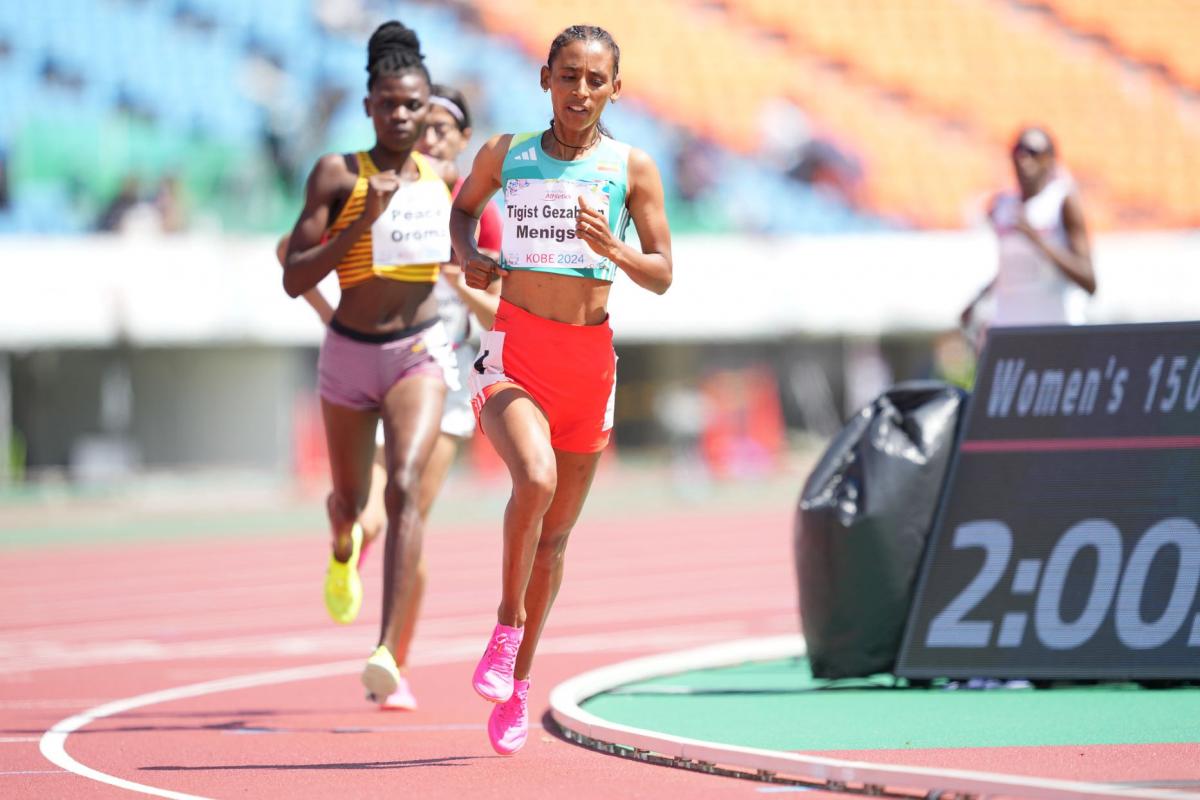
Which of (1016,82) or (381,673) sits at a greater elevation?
(1016,82)

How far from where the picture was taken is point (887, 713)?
642 cm

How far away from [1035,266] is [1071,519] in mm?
1972

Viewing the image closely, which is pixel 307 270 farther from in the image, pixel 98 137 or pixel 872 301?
pixel 872 301

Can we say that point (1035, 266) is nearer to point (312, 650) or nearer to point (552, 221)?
point (552, 221)

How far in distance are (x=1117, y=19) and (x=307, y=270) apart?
91.7 ft

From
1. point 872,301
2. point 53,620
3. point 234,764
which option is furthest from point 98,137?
point 234,764

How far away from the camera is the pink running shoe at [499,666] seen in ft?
18.0

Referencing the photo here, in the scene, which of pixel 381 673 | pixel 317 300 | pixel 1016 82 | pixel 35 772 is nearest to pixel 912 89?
pixel 1016 82

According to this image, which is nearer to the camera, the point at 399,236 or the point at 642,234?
the point at 642,234

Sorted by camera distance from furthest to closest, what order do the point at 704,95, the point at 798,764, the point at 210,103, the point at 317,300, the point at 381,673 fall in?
the point at 704,95 → the point at 210,103 → the point at 317,300 → the point at 381,673 → the point at 798,764

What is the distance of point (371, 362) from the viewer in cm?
688

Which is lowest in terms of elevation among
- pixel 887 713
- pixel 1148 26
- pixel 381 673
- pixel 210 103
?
pixel 887 713

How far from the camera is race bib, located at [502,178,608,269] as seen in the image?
18.4 ft

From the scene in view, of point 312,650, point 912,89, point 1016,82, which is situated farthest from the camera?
point 1016,82
